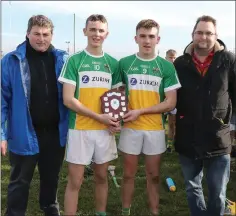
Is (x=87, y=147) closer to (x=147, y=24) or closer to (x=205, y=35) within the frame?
(x=147, y=24)

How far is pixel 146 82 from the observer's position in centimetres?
363

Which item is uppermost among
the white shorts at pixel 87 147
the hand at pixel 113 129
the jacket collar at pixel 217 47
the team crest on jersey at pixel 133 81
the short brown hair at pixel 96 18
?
the short brown hair at pixel 96 18

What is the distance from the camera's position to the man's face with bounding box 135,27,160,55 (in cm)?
361

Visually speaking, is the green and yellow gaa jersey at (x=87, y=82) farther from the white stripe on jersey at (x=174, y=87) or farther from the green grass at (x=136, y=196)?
the green grass at (x=136, y=196)

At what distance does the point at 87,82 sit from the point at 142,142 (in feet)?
2.70

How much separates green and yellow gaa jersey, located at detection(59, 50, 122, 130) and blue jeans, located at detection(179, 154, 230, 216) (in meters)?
0.94

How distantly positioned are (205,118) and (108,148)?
0.96 meters

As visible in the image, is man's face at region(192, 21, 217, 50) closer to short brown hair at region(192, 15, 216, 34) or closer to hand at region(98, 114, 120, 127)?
short brown hair at region(192, 15, 216, 34)

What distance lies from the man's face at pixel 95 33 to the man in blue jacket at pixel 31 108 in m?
0.34

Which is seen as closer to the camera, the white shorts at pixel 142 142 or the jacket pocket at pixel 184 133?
the jacket pocket at pixel 184 133

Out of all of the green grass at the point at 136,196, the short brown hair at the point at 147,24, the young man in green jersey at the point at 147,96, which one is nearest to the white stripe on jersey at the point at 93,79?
the young man in green jersey at the point at 147,96

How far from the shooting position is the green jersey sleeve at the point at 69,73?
3424 millimetres

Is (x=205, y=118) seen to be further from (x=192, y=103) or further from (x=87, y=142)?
(x=87, y=142)

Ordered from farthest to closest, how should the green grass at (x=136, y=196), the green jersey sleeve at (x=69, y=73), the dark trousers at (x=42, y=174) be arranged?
the green grass at (x=136, y=196) → the dark trousers at (x=42, y=174) → the green jersey sleeve at (x=69, y=73)
